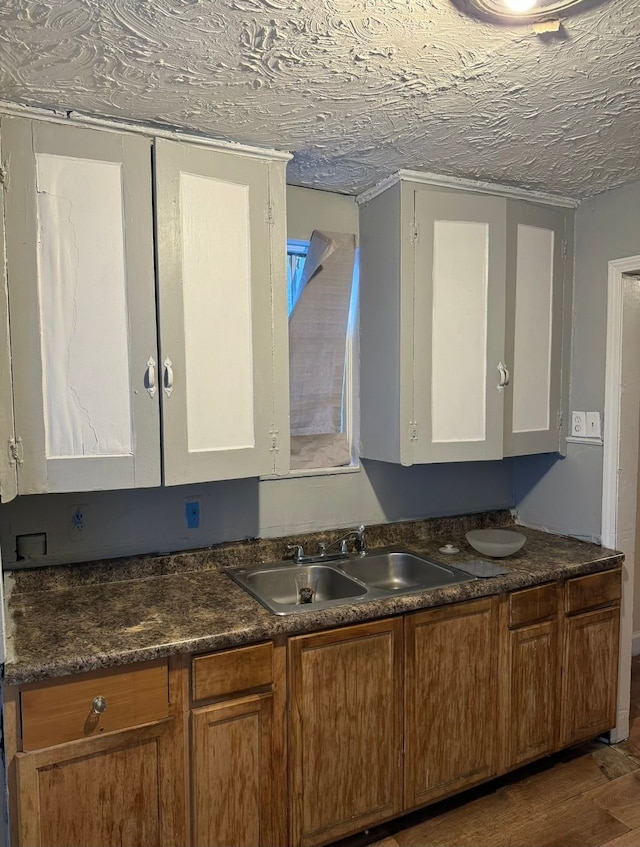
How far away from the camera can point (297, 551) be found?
2.33m

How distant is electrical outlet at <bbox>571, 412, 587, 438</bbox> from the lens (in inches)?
102

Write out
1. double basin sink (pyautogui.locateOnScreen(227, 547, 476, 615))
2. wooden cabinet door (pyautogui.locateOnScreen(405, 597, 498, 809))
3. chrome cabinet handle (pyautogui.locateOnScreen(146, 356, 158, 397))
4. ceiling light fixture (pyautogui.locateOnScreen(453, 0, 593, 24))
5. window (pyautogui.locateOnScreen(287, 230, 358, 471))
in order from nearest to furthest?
ceiling light fixture (pyautogui.locateOnScreen(453, 0, 593, 24)), chrome cabinet handle (pyautogui.locateOnScreen(146, 356, 158, 397)), wooden cabinet door (pyautogui.locateOnScreen(405, 597, 498, 809)), double basin sink (pyautogui.locateOnScreen(227, 547, 476, 615)), window (pyautogui.locateOnScreen(287, 230, 358, 471))

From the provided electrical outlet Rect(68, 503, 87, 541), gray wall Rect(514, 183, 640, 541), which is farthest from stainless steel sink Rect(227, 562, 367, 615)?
gray wall Rect(514, 183, 640, 541)

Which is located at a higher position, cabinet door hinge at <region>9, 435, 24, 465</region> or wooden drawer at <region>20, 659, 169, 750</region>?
cabinet door hinge at <region>9, 435, 24, 465</region>

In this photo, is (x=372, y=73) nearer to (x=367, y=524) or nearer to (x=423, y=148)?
(x=423, y=148)

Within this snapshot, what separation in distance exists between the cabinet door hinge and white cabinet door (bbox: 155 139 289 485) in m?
0.40

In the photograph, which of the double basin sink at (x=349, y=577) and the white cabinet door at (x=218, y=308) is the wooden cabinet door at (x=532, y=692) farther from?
the white cabinet door at (x=218, y=308)

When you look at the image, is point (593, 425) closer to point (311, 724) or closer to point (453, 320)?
point (453, 320)

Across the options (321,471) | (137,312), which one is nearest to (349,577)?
(321,471)

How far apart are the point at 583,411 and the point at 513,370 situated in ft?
1.35

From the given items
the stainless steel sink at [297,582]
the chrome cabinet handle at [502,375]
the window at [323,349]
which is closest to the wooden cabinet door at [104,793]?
the stainless steel sink at [297,582]

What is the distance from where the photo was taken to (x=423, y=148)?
200 centimetres

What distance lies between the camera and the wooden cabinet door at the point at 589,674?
2.33 meters

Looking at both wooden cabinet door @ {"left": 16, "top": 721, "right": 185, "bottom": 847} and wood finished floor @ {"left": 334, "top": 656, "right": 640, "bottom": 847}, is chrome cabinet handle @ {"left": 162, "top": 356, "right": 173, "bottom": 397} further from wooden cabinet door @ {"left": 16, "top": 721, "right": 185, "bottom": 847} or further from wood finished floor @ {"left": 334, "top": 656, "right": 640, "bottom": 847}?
wood finished floor @ {"left": 334, "top": 656, "right": 640, "bottom": 847}
